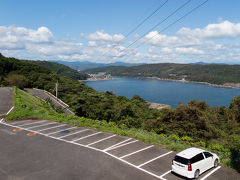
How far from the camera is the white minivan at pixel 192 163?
27.4 ft

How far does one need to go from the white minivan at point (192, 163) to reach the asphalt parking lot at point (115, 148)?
0.32 m

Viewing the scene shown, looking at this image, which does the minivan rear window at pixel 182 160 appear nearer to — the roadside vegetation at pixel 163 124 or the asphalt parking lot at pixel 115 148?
the asphalt parking lot at pixel 115 148

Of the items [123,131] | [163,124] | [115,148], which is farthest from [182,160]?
[163,124]

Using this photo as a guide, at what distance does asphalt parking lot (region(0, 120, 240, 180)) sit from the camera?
900 centimetres

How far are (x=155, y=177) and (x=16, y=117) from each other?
15.1 metres

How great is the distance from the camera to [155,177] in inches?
335

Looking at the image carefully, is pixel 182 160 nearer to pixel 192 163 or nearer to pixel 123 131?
pixel 192 163

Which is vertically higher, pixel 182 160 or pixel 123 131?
pixel 182 160

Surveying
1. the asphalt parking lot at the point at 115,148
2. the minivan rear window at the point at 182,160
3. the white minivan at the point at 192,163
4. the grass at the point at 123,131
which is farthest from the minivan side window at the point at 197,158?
the grass at the point at 123,131

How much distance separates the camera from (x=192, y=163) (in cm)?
848

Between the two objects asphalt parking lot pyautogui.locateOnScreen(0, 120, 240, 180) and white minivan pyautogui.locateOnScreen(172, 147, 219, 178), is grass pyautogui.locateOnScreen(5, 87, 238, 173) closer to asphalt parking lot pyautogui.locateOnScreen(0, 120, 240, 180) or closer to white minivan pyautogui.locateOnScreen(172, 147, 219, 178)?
asphalt parking lot pyautogui.locateOnScreen(0, 120, 240, 180)

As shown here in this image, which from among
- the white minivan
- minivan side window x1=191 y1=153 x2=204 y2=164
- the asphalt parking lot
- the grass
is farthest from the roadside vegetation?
minivan side window x1=191 y1=153 x2=204 y2=164

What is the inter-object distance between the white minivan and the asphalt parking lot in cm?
32

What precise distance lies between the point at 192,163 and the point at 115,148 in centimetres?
467
